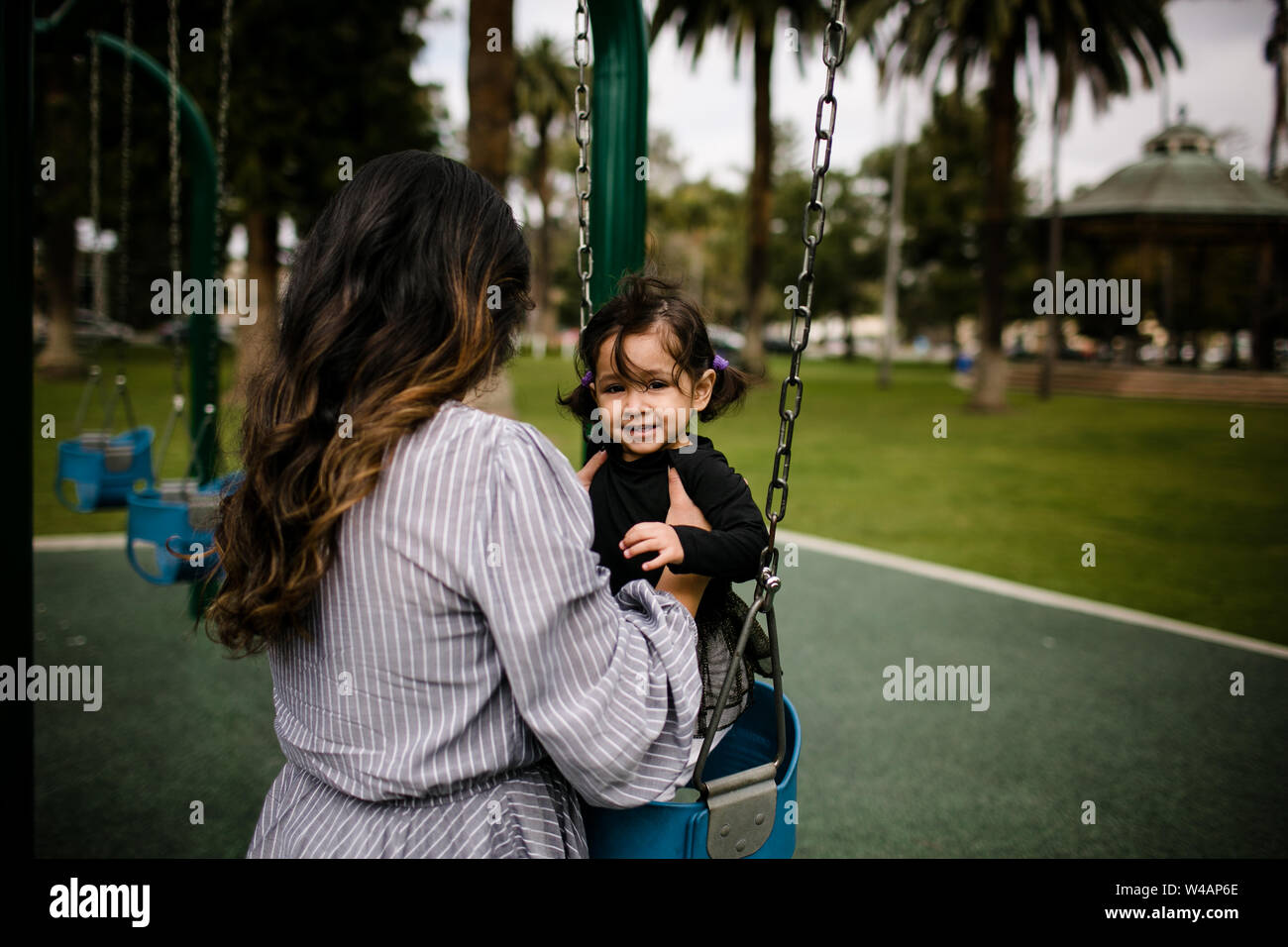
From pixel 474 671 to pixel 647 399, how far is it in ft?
2.34

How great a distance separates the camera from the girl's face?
1736mm

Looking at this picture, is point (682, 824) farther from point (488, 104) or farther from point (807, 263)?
point (488, 104)

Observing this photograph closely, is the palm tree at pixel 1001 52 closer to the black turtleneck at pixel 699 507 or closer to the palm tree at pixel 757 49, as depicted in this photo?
the palm tree at pixel 757 49

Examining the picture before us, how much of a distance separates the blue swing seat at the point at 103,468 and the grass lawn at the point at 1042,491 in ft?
1.58

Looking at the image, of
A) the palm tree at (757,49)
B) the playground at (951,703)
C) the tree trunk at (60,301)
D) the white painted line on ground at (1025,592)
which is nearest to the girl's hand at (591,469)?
the playground at (951,703)

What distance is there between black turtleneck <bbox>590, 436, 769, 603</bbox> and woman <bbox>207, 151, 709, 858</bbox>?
0.21 metres

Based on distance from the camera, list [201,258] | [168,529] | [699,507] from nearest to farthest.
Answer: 1. [699,507]
2. [168,529]
3. [201,258]

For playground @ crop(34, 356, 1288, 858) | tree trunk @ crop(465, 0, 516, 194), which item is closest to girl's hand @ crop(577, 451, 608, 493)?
playground @ crop(34, 356, 1288, 858)

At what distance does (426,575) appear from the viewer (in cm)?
115

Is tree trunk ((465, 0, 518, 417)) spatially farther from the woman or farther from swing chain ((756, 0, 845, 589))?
the woman

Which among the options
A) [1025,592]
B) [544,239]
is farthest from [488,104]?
[544,239]

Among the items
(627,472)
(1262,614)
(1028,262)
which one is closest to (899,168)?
(1028,262)

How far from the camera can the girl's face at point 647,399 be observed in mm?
1736
